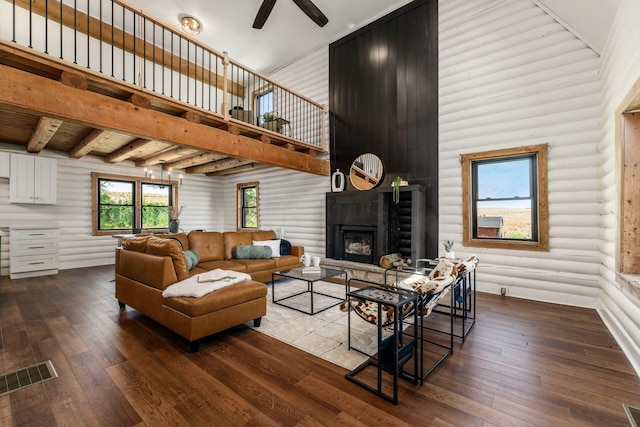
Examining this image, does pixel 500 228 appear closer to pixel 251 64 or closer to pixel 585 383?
pixel 585 383

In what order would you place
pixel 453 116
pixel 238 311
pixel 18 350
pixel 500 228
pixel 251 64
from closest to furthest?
1. pixel 18 350
2. pixel 238 311
3. pixel 500 228
4. pixel 453 116
5. pixel 251 64

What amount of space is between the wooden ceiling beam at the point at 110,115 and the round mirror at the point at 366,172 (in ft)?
6.34

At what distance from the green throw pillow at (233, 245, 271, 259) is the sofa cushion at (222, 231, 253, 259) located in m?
0.09

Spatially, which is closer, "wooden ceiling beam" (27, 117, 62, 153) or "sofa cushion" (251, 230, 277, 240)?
"wooden ceiling beam" (27, 117, 62, 153)

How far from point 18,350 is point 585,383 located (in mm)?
4607

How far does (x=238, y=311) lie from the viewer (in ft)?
9.12

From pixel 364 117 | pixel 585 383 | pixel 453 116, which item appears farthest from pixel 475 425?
pixel 364 117

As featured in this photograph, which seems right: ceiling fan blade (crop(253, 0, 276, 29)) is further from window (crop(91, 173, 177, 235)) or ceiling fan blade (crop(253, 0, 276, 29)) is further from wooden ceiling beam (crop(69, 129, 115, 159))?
window (crop(91, 173, 177, 235))

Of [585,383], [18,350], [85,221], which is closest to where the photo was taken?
[585,383]

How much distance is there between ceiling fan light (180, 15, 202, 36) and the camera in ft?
18.5

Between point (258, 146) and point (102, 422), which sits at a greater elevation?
point (258, 146)

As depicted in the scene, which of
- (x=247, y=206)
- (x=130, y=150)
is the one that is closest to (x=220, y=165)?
(x=130, y=150)

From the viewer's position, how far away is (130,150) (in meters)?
5.27

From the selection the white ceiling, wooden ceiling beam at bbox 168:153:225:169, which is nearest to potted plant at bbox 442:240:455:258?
the white ceiling
